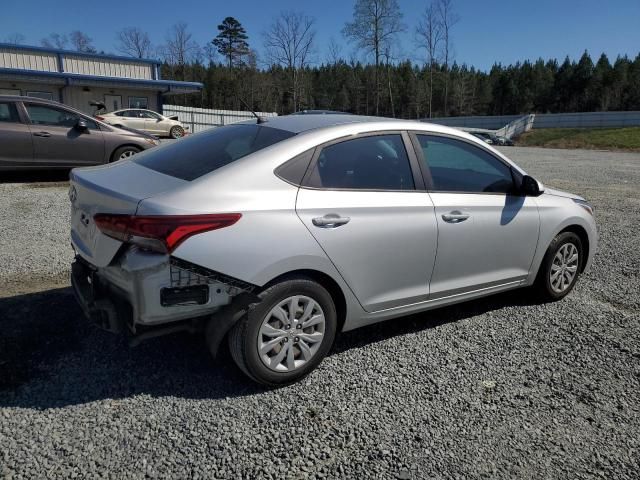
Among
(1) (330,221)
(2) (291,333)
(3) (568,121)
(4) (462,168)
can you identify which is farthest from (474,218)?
(3) (568,121)

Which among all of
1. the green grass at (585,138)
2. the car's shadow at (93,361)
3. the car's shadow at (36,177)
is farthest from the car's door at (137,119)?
the green grass at (585,138)

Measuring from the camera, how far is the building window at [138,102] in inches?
1254

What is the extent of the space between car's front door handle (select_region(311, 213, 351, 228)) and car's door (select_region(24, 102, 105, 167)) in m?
8.48

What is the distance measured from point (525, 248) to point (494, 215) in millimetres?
520

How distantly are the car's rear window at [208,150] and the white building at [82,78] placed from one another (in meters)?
28.1

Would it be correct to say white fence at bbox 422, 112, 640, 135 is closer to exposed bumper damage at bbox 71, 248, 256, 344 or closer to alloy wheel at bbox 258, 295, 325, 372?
alloy wheel at bbox 258, 295, 325, 372

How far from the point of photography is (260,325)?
2898 millimetres

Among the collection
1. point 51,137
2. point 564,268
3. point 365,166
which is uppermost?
point 51,137

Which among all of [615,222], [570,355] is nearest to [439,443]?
[570,355]

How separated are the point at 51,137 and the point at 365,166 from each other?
8.41 metres

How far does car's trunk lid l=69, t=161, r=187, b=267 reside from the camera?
279cm

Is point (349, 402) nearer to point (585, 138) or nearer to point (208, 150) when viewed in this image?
point (208, 150)

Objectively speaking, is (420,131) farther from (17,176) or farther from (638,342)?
(17,176)

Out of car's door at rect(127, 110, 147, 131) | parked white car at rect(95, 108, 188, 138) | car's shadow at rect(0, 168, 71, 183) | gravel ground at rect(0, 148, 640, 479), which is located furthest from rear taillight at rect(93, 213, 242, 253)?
car's door at rect(127, 110, 147, 131)
